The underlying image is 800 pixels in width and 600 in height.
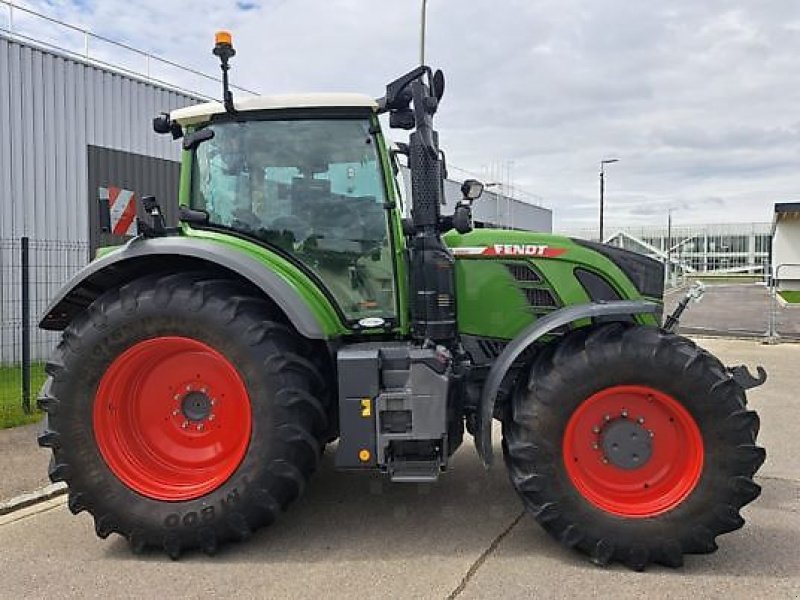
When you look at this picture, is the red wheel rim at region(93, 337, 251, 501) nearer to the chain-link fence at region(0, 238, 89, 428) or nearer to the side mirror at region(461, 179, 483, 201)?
the side mirror at region(461, 179, 483, 201)

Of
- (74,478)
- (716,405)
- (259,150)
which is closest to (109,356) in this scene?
(74,478)

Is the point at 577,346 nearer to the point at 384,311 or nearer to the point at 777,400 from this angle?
the point at 384,311

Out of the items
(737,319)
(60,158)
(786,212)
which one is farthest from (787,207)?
(60,158)

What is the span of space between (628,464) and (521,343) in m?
0.86

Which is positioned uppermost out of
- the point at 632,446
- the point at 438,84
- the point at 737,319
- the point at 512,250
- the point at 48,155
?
the point at 48,155

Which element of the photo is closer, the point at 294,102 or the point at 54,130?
the point at 294,102

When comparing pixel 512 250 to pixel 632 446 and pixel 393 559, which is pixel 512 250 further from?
pixel 393 559

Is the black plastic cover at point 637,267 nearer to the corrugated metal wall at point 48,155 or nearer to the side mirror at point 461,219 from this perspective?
the side mirror at point 461,219

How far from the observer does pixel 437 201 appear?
4.21 meters

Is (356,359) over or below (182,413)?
over

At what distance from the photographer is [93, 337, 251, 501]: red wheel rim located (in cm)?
395

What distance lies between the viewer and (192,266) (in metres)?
4.16

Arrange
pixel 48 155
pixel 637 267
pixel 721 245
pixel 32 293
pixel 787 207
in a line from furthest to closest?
pixel 721 245, pixel 787 207, pixel 48 155, pixel 32 293, pixel 637 267

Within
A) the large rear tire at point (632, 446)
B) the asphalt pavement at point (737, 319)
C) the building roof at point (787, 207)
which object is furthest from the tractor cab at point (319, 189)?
the building roof at point (787, 207)
